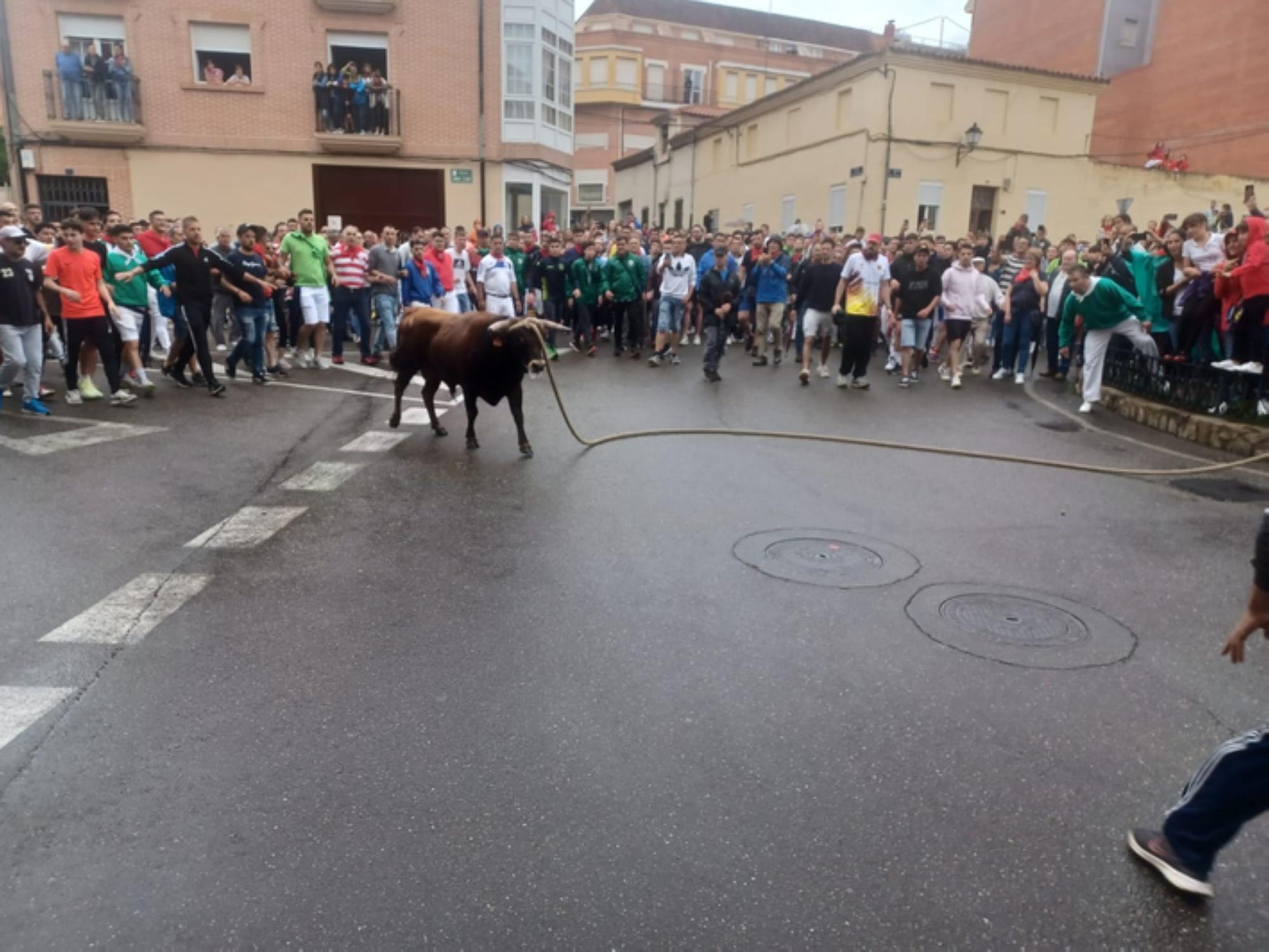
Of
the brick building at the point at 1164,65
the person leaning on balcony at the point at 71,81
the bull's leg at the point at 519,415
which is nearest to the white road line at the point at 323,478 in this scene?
the bull's leg at the point at 519,415

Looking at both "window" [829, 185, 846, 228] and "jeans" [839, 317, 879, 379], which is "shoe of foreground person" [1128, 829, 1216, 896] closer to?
"jeans" [839, 317, 879, 379]

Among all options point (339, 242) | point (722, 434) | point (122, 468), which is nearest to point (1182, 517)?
point (722, 434)

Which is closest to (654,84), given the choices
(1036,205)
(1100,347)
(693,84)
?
(693,84)

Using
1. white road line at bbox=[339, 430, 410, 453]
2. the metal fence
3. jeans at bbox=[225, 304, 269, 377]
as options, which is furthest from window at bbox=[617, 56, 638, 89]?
white road line at bbox=[339, 430, 410, 453]

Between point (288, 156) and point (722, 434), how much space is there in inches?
858

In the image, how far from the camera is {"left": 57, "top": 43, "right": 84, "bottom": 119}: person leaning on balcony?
24266 millimetres

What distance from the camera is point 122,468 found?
24.6ft

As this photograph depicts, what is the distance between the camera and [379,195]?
88.4 feet

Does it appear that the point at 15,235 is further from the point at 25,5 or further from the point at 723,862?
the point at 25,5

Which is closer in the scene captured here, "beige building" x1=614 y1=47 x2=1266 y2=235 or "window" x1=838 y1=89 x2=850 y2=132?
"beige building" x1=614 y1=47 x2=1266 y2=235

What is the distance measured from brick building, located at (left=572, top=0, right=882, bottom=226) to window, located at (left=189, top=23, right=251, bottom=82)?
30.0m

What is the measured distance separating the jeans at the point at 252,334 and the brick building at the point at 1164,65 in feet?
112

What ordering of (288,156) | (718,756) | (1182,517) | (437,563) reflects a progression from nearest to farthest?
1. (718,756)
2. (437,563)
3. (1182,517)
4. (288,156)

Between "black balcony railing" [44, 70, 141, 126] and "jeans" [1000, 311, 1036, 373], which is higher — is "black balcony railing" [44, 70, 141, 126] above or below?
above
